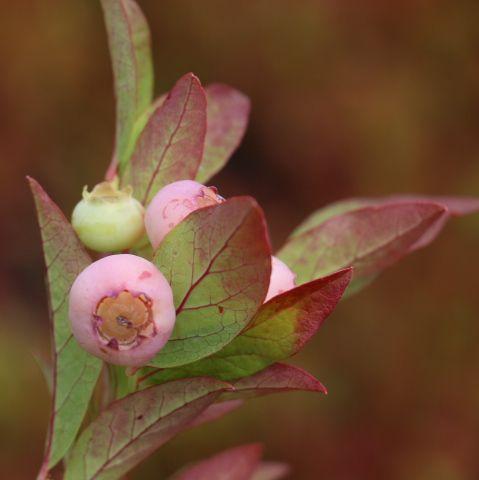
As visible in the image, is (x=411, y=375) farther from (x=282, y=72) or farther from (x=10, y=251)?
(x=10, y=251)

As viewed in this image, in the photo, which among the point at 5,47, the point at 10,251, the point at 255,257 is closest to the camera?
the point at 255,257

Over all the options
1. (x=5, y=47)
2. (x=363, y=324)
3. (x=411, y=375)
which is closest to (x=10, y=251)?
(x=5, y=47)

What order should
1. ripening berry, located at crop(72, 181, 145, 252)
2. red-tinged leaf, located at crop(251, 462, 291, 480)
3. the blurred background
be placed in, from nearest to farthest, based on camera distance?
1. ripening berry, located at crop(72, 181, 145, 252)
2. red-tinged leaf, located at crop(251, 462, 291, 480)
3. the blurred background

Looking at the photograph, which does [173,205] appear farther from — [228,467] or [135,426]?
[228,467]

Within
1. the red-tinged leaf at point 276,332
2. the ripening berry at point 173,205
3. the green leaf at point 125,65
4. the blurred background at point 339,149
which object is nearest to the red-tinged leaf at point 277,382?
the red-tinged leaf at point 276,332

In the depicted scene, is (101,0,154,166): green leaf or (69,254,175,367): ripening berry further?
(101,0,154,166): green leaf

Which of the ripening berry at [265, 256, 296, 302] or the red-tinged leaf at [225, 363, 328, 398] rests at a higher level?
the ripening berry at [265, 256, 296, 302]

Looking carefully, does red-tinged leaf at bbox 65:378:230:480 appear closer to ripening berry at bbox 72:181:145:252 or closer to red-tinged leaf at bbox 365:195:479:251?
ripening berry at bbox 72:181:145:252

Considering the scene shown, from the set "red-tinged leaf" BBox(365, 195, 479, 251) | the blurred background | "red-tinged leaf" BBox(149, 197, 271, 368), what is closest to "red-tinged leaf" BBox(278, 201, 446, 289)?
"red-tinged leaf" BBox(365, 195, 479, 251)
